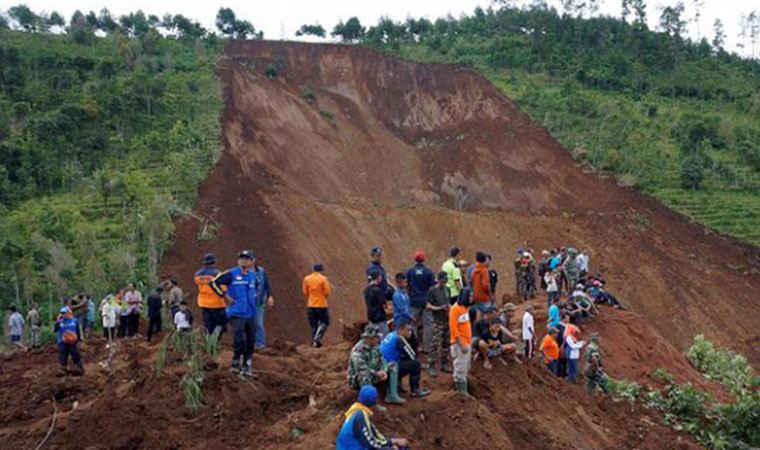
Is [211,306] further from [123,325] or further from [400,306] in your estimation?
[123,325]

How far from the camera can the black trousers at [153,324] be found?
15.0 m

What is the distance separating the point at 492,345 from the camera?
36.5 feet

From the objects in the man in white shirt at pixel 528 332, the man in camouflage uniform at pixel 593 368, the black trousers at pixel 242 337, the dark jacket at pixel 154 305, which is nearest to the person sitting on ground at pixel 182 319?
the black trousers at pixel 242 337

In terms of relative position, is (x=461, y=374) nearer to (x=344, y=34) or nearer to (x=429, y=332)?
(x=429, y=332)

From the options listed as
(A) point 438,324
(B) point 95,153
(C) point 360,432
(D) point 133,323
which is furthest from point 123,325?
(B) point 95,153

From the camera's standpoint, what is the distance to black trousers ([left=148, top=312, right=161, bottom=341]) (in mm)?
14969

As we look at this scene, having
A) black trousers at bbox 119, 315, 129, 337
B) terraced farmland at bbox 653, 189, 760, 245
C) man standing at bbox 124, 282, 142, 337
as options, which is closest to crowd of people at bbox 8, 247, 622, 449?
man standing at bbox 124, 282, 142, 337

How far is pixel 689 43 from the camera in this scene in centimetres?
7019

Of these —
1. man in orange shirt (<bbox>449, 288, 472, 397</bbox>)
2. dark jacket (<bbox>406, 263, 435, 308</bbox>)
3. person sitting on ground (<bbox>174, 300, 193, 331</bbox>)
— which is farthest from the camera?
person sitting on ground (<bbox>174, 300, 193, 331</bbox>)

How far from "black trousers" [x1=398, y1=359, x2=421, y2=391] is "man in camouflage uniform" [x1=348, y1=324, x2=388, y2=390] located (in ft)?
1.63

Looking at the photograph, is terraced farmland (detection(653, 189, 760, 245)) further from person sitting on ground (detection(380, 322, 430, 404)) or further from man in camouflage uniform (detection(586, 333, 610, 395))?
person sitting on ground (detection(380, 322, 430, 404))

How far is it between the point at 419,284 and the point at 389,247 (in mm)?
20837

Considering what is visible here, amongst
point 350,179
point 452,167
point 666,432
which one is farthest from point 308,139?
point 666,432

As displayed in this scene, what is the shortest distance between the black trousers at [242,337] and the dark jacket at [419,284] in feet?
7.91
